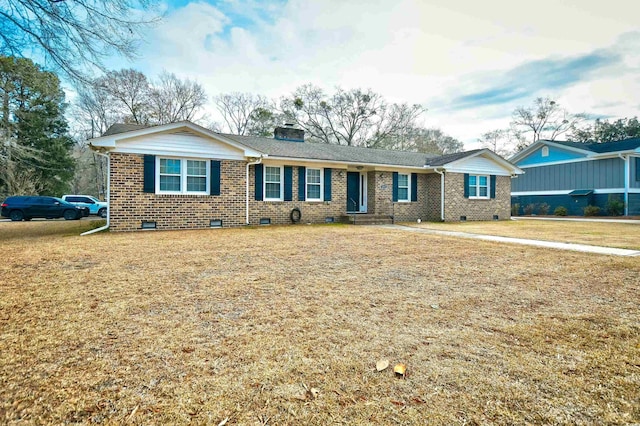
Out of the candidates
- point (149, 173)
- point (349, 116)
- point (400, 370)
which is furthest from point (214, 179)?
point (349, 116)

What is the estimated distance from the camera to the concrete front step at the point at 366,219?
45.8 ft

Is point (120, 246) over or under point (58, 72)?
under

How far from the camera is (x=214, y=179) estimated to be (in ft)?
39.3

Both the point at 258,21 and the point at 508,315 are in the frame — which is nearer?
the point at 508,315

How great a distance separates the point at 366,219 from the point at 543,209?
654 inches

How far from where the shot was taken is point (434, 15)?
1109cm

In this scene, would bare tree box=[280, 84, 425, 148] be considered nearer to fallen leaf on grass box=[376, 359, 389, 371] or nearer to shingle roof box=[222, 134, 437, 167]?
shingle roof box=[222, 134, 437, 167]

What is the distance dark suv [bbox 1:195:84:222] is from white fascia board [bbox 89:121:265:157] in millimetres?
10429

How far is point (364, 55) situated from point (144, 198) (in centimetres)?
1224

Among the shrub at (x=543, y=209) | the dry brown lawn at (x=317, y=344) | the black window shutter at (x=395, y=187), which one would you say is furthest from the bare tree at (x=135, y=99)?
the shrub at (x=543, y=209)

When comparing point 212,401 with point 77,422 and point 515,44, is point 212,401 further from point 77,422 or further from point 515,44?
point 515,44

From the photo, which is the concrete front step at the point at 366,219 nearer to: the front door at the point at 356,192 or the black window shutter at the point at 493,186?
the front door at the point at 356,192

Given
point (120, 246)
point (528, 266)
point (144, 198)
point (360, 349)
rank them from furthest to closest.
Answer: point (144, 198)
point (120, 246)
point (528, 266)
point (360, 349)

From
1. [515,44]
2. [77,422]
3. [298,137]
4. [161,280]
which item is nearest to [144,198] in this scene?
[161,280]
